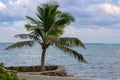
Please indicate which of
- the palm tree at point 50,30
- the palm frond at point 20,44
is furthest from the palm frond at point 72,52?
the palm frond at point 20,44

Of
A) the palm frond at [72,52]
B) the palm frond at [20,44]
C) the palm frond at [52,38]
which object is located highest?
the palm frond at [52,38]

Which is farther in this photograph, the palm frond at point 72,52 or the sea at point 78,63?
the sea at point 78,63

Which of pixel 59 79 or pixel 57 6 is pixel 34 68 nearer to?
pixel 57 6

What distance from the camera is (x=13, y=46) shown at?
1367 centimetres

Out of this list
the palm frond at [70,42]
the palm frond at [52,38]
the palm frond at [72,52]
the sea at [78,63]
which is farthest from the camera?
the sea at [78,63]

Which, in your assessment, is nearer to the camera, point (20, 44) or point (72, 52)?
point (20, 44)

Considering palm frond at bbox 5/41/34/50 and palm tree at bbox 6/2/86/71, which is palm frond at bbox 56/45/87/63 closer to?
palm tree at bbox 6/2/86/71

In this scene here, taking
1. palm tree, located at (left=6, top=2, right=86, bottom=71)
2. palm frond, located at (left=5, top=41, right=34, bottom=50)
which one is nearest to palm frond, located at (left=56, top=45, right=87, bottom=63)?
palm tree, located at (left=6, top=2, right=86, bottom=71)

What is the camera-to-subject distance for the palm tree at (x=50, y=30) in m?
13.6

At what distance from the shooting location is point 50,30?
13.8 metres

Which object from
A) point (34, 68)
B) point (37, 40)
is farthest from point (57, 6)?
point (34, 68)

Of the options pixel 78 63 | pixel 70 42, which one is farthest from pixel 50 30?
pixel 78 63

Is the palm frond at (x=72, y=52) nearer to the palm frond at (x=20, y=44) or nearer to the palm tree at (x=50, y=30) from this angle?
the palm tree at (x=50, y=30)

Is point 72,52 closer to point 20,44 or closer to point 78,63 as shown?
point 20,44
